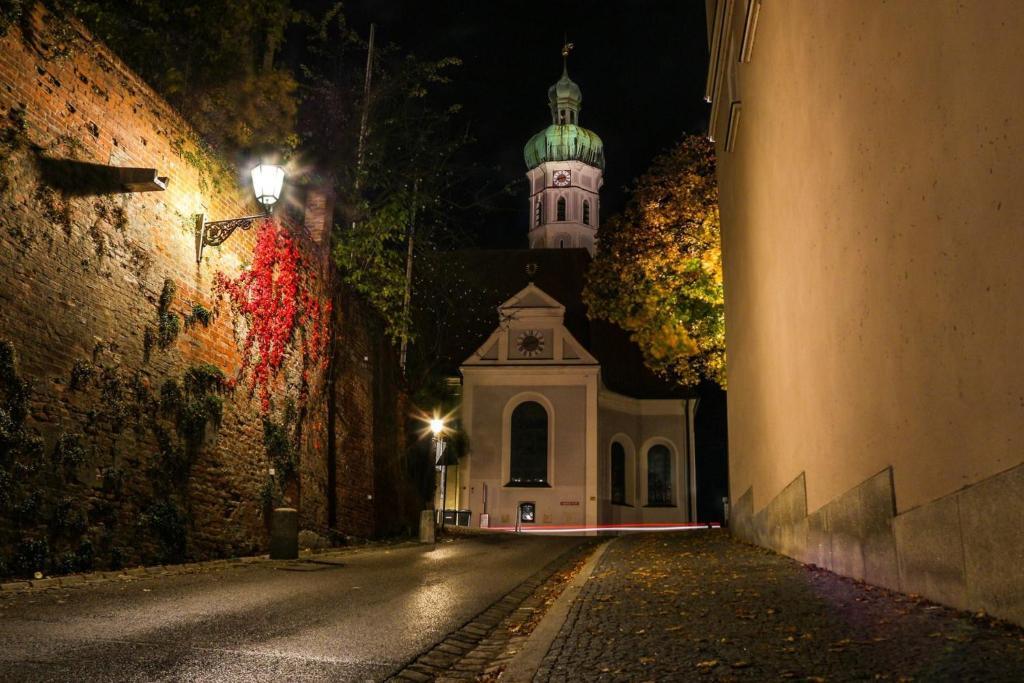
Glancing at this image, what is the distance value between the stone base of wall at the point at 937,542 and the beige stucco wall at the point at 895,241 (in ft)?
0.42

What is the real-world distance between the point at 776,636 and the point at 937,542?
118 cm

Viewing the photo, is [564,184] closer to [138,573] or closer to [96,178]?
[96,178]

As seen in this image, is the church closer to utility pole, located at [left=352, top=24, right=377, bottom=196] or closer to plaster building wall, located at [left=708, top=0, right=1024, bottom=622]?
utility pole, located at [left=352, top=24, right=377, bottom=196]

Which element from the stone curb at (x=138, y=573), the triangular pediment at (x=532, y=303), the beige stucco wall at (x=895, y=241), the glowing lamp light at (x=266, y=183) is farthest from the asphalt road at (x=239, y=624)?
the triangular pediment at (x=532, y=303)

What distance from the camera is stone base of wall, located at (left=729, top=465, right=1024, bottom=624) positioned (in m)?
4.07

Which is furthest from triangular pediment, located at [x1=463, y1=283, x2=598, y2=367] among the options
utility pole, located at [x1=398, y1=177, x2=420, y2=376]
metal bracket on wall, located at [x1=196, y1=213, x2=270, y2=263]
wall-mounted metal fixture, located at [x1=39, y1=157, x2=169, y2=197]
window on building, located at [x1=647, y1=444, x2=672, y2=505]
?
wall-mounted metal fixture, located at [x1=39, y1=157, x2=169, y2=197]

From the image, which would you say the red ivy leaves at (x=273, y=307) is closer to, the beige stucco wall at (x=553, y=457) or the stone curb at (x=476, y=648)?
the stone curb at (x=476, y=648)

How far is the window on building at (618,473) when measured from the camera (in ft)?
115

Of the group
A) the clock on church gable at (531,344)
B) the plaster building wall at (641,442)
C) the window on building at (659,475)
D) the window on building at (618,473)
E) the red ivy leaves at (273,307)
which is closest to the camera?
the red ivy leaves at (273,307)

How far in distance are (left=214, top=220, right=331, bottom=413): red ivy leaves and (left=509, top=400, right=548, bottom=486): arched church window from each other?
17791 mm

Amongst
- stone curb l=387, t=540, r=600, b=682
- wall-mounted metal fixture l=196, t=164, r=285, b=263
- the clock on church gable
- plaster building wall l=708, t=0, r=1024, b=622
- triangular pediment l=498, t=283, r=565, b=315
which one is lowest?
stone curb l=387, t=540, r=600, b=682

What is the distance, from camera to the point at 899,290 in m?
5.66

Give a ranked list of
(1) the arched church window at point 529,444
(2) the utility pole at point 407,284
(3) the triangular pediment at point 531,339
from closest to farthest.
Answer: (2) the utility pole at point 407,284
(1) the arched church window at point 529,444
(3) the triangular pediment at point 531,339

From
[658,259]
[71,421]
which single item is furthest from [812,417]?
[658,259]
